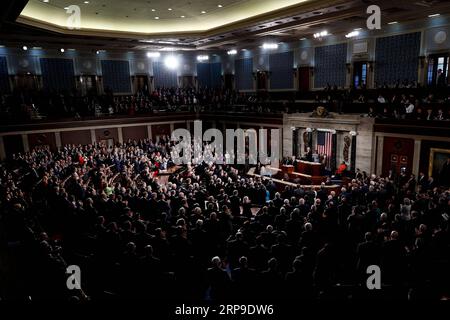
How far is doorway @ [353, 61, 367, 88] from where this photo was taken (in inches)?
758

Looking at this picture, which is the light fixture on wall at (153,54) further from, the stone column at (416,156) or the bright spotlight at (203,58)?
the stone column at (416,156)

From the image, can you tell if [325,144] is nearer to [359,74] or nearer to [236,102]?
[359,74]

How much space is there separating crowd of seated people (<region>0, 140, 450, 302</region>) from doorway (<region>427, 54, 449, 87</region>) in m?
8.36

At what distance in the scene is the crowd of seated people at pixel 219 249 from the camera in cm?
547

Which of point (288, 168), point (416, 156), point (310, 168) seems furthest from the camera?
point (288, 168)

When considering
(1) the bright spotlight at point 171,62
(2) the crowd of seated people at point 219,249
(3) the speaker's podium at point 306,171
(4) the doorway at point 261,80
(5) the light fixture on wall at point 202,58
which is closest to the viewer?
(2) the crowd of seated people at point 219,249

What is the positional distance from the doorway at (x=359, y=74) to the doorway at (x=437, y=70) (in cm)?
344

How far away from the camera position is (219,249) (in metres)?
7.51

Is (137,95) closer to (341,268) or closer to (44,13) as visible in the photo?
(44,13)

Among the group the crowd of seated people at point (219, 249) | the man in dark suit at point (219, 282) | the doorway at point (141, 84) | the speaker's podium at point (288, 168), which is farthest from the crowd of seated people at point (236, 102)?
the man in dark suit at point (219, 282)

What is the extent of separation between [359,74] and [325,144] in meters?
5.24

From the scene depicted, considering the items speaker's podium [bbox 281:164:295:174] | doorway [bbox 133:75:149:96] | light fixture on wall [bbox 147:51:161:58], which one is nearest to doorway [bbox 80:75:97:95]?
doorway [bbox 133:75:149:96]

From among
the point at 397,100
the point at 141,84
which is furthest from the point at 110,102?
the point at 397,100

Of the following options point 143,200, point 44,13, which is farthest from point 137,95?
point 143,200
